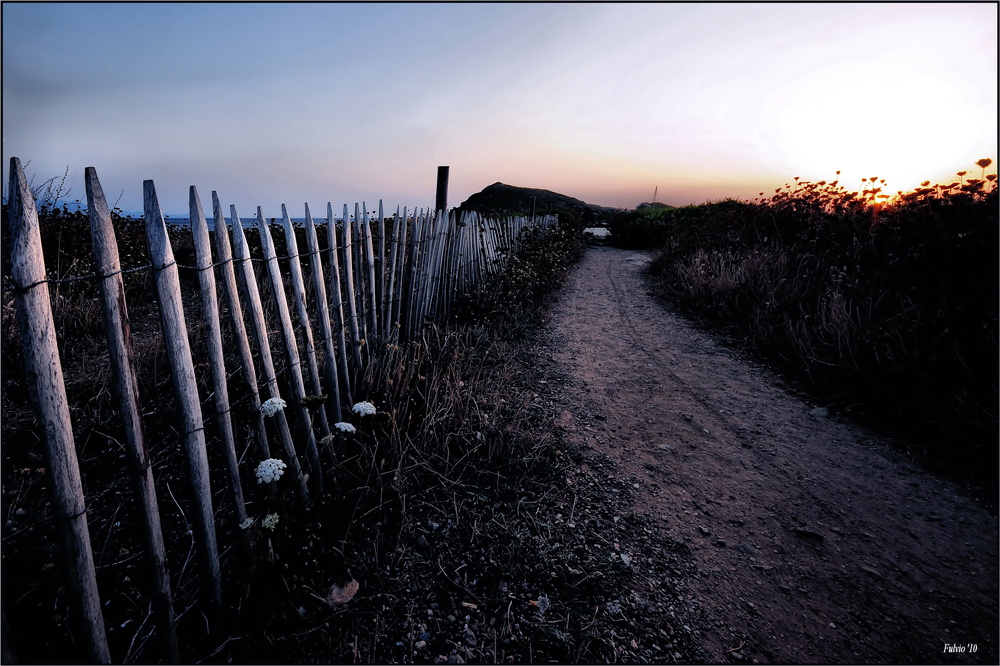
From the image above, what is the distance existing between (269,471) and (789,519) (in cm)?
261

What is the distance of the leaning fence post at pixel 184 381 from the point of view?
156cm

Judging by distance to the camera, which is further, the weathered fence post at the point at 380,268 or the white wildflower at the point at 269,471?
the weathered fence post at the point at 380,268

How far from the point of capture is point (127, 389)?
146cm

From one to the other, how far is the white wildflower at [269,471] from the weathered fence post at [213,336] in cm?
16

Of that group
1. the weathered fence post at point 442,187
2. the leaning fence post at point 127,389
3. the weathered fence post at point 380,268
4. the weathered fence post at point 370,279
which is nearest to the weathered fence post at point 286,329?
the leaning fence post at point 127,389

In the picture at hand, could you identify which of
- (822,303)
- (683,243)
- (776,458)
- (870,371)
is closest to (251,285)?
(776,458)

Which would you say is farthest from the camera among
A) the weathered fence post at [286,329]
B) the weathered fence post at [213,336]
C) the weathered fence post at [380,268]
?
the weathered fence post at [380,268]

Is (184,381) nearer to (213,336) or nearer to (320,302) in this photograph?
(213,336)

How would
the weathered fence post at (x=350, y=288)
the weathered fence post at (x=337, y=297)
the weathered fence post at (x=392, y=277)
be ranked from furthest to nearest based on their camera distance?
the weathered fence post at (x=392, y=277)
the weathered fence post at (x=350, y=288)
the weathered fence post at (x=337, y=297)

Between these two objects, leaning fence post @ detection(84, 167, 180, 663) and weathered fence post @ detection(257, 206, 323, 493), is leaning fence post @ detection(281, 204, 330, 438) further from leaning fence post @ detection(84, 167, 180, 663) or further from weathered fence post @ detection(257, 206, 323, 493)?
leaning fence post @ detection(84, 167, 180, 663)

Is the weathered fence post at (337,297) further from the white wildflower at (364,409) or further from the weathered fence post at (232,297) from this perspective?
the weathered fence post at (232,297)

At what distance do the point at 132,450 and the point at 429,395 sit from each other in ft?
5.78

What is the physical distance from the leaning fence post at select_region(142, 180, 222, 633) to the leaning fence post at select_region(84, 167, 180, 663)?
113 millimetres

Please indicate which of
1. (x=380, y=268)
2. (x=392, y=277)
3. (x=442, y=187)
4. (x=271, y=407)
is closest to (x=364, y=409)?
(x=271, y=407)
